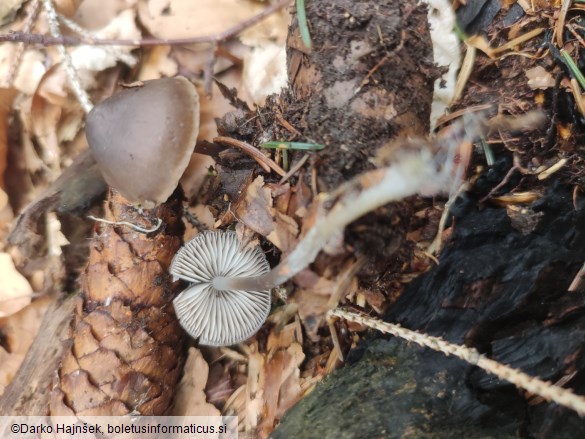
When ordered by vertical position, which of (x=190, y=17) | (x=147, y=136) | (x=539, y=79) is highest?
(x=539, y=79)

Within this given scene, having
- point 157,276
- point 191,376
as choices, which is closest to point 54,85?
point 157,276

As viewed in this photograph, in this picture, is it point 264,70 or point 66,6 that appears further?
point 66,6

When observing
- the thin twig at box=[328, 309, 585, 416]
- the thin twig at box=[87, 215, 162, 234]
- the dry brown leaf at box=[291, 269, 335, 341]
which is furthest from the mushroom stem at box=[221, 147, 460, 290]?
the thin twig at box=[87, 215, 162, 234]

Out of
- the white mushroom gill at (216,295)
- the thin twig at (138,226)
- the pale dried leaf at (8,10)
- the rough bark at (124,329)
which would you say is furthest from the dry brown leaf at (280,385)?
the pale dried leaf at (8,10)

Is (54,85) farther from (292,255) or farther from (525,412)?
(525,412)

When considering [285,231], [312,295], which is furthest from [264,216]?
A: [312,295]

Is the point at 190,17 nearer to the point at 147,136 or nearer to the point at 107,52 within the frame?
the point at 107,52
